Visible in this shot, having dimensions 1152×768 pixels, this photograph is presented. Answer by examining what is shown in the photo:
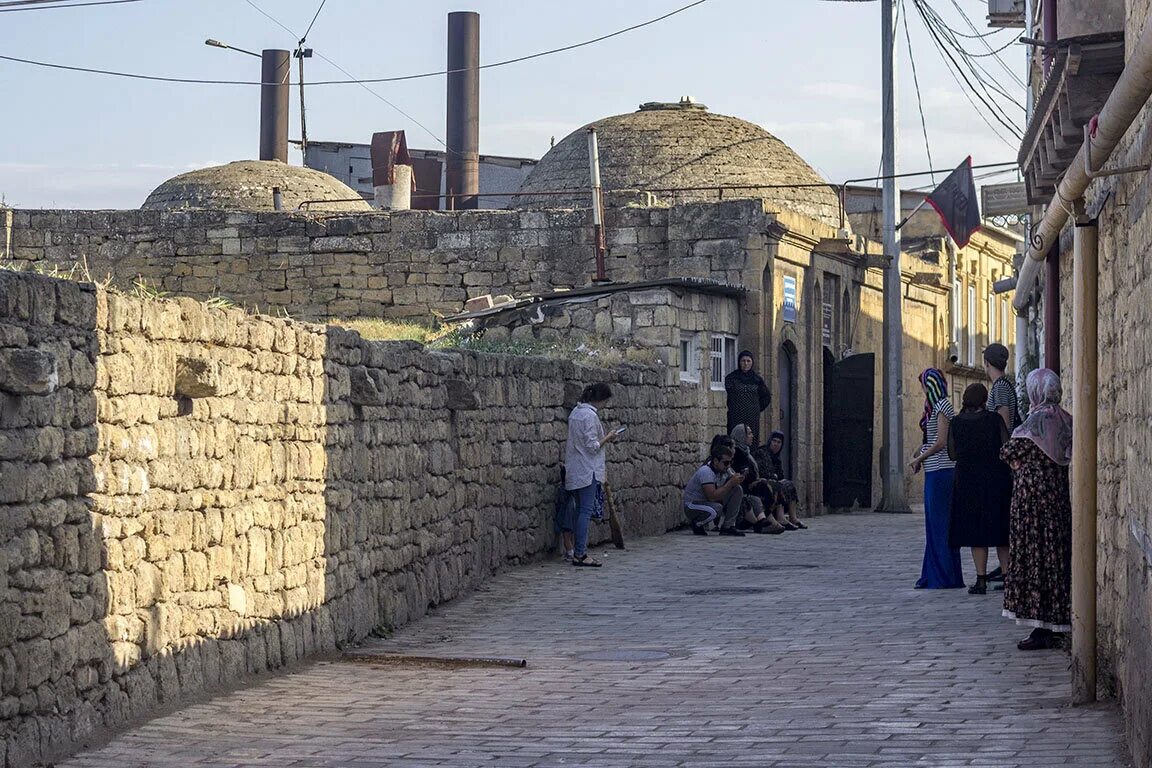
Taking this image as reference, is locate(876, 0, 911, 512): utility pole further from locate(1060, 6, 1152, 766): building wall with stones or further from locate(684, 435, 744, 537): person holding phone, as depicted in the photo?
locate(1060, 6, 1152, 766): building wall with stones

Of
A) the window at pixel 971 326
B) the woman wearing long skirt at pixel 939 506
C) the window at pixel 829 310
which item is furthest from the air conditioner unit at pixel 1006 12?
the window at pixel 971 326

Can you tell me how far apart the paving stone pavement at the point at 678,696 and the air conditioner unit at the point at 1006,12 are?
1262cm

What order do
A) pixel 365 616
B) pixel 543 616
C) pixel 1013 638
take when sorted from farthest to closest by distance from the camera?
pixel 543 616 → pixel 365 616 → pixel 1013 638

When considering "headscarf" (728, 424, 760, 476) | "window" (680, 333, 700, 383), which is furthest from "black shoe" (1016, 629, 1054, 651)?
"window" (680, 333, 700, 383)

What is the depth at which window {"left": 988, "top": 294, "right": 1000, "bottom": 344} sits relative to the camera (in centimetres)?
4022

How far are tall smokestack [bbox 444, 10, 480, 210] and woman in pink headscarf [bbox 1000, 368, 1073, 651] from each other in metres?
25.6

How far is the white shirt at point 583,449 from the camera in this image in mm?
14922

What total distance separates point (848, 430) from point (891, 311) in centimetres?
195

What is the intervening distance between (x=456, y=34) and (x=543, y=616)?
25.2 meters

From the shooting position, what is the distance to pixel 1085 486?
7656 mm

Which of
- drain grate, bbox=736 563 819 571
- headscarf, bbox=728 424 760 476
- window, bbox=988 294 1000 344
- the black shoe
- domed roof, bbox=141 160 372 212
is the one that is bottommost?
drain grate, bbox=736 563 819 571

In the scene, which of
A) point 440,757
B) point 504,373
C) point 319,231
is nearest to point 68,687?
point 440,757

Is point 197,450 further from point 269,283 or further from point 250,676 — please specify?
point 269,283

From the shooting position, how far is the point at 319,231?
24.6 m
